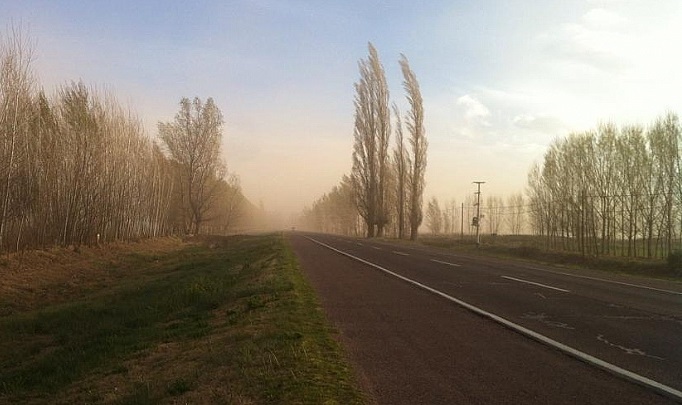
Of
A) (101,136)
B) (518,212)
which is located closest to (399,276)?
(101,136)

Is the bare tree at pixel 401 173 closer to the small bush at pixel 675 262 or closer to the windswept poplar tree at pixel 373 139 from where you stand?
the windswept poplar tree at pixel 373 139

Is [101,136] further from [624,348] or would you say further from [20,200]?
[624,348]

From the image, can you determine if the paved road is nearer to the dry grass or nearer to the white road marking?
the white road marking

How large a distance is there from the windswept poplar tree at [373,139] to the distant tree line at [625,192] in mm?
20695

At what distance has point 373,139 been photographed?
58.8 metres

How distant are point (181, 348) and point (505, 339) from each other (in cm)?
505

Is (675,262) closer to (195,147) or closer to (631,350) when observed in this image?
(631,350)

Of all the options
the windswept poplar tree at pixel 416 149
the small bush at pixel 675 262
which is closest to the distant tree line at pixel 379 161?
the windswept poplar tree at pixel 416 149

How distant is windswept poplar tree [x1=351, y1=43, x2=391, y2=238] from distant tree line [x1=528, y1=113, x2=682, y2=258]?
67.9ft

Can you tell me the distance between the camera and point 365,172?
5959 cm

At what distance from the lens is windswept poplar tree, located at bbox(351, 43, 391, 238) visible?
193ft

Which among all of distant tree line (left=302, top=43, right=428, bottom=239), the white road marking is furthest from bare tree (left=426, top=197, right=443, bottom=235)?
the white road marking

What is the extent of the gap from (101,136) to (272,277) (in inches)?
703

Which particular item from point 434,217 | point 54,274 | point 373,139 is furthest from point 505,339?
point 434,217
